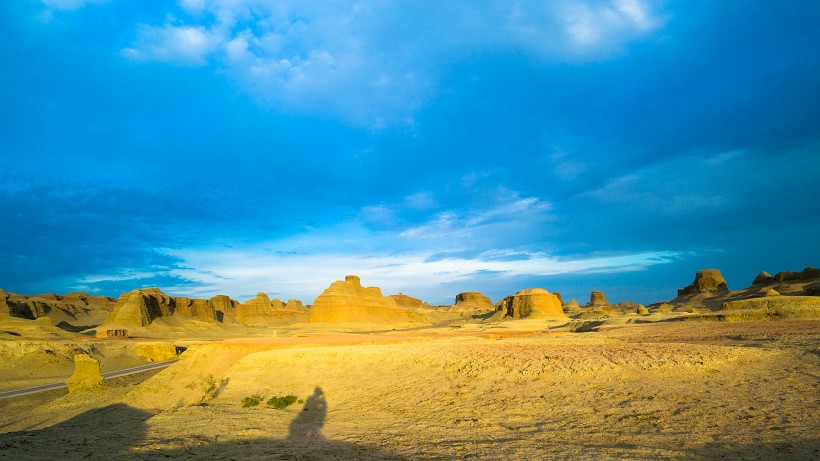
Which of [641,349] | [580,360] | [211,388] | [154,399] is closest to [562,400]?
[580,360]

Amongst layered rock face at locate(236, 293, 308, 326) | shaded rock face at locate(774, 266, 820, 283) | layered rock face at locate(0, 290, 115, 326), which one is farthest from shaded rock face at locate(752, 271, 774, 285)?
layered rock face at locate(0, 290, 115, 326)

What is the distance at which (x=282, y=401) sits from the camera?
1750cm

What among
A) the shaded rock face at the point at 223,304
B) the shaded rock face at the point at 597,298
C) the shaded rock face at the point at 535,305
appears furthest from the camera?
the shaded rock face at the point at 597,298

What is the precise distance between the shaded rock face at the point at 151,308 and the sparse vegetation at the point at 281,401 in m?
87.2

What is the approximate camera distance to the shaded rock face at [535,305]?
89938mm

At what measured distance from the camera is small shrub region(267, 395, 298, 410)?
17.3 meters

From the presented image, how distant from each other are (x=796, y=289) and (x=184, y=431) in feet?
320

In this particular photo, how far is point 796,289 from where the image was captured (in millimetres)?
73625

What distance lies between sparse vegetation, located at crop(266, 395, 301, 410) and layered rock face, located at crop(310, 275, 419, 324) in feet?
250

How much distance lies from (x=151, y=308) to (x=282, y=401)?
102418 millimetres

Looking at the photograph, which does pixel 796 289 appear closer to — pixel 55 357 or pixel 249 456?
pixel 249 456

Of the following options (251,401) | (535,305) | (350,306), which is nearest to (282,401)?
(251,401)

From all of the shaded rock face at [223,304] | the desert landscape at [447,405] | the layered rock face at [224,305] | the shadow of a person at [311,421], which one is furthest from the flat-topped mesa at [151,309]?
the shadow of a person at [311,421]

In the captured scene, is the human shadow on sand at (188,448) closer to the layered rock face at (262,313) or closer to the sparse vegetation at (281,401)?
the sparse vegetation at (281,401)
